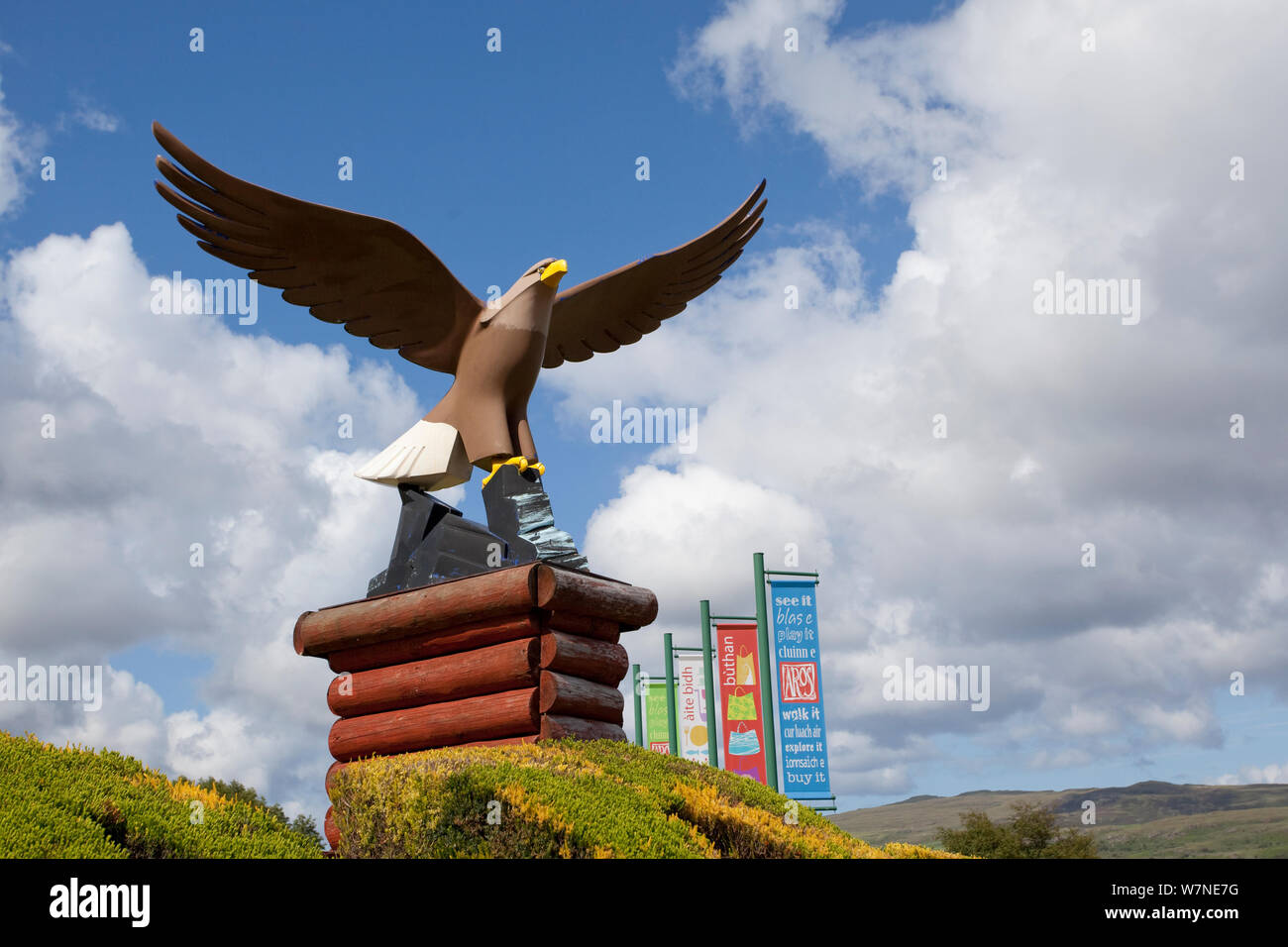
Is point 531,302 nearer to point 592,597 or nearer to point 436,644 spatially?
point 592,597

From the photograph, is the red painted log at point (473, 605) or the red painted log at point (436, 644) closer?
the red painted log at point (473, 605)

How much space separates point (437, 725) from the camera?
31.1ft

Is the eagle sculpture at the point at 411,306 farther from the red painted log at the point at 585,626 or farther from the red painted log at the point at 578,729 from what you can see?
the red painted log at the point at 578,729

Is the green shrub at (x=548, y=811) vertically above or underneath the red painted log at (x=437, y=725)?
underneath

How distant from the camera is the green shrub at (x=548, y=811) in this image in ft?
21.3

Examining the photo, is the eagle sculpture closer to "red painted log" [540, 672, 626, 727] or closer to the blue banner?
"red painted log" [540, 672, 626, 727]

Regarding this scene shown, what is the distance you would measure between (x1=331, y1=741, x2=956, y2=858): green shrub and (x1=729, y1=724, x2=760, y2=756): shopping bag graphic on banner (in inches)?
348

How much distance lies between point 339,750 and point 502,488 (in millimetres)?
2998

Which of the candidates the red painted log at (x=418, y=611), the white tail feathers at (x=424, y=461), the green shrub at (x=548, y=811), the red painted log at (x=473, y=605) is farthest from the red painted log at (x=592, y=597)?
the white tail feathers at (x=424, y=461)

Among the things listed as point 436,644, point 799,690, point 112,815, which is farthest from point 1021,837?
point 112,815

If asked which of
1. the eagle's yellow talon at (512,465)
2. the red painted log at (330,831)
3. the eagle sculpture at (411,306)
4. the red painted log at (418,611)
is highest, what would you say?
the eagle sculpture at (411,306)

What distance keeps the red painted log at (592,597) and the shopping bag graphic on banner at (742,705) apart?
26.1 feet
